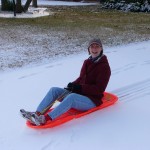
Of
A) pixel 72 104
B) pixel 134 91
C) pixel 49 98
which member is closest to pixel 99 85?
pixel 72 104

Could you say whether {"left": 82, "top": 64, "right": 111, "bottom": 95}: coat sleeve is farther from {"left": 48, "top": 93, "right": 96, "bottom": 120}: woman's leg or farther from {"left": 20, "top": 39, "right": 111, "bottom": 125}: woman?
{"left": 48, "top": 93, "right": 96, "bottom": 120}: woman's leg

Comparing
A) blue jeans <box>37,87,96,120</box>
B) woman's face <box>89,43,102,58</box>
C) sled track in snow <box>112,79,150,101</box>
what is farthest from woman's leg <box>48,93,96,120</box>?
sled track in snow <box>112,79,150,101</box>

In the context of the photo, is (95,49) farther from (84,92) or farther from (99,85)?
(84,92)

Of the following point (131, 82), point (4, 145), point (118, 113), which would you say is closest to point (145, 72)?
point (131, 82)

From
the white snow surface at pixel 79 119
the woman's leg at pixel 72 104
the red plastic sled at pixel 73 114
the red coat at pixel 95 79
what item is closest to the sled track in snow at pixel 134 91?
the white snow surface at pixel 79 119

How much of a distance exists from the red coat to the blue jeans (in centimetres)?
10

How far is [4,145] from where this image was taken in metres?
4.75

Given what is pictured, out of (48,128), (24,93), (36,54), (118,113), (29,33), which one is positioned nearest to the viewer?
(48,128)

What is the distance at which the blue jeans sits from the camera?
512 centimetres

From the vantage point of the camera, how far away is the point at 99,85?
5484mm

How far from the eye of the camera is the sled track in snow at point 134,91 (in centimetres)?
652

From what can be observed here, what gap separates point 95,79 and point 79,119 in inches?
24.0

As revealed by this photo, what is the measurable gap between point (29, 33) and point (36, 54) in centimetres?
340

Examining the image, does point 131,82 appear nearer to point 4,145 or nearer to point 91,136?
point 91,136
